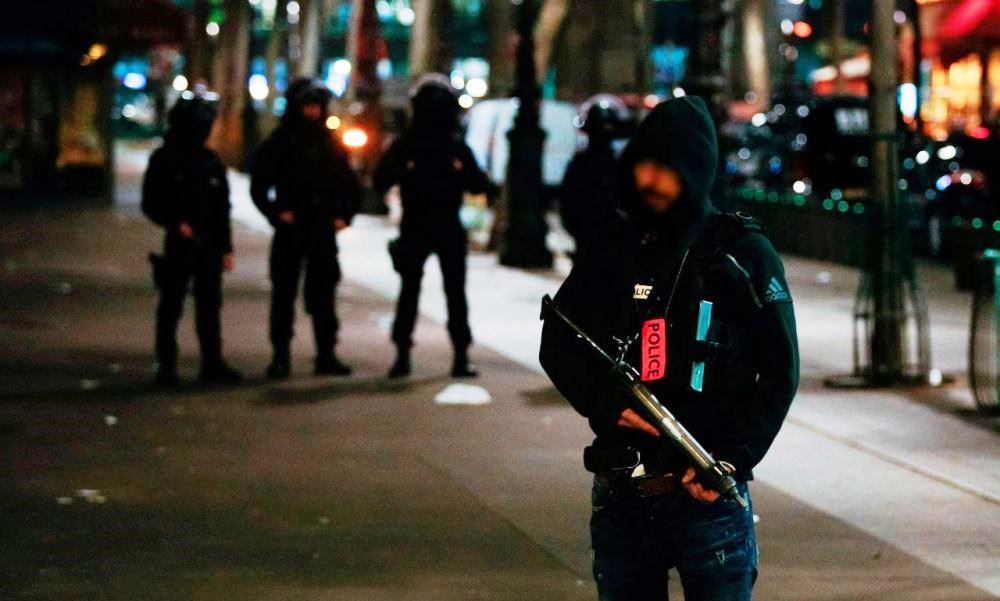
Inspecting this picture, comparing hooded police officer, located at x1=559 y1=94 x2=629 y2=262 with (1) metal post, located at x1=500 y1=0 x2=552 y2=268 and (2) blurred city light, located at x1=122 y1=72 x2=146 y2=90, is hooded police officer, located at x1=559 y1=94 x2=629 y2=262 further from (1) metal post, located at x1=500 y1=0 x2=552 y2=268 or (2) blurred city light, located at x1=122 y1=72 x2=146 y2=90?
(2) blurred city light, located at x1=122 y1=72 x2=146 y2=90

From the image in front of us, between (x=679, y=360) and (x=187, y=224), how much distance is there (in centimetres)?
807

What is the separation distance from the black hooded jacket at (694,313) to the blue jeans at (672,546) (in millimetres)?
99

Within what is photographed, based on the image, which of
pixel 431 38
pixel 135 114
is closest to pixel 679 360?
pixel 431 38

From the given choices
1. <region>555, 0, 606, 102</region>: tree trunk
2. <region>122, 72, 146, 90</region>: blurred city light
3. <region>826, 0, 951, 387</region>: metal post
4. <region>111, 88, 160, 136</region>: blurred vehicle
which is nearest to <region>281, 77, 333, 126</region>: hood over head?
<region>826, 0, 951, 387</region>: metal post

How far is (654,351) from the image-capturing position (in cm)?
413

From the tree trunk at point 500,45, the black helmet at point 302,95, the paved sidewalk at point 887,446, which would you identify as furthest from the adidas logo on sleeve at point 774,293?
the tree trunk at point 500,45

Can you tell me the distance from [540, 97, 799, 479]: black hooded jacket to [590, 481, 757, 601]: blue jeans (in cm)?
10

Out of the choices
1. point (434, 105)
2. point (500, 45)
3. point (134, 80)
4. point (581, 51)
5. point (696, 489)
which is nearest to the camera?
point (696, 489)

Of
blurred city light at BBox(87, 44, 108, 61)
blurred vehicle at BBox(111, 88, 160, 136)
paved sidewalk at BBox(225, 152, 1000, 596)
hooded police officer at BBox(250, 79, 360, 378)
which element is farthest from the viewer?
blurred vehicle at BBox(111, 88, 160, 136)

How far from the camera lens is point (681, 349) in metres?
4.12

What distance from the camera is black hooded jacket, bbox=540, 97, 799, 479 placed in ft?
13.5

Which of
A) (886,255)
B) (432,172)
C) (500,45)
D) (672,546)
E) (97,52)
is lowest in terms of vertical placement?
(886,255)

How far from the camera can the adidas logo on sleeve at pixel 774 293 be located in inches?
164

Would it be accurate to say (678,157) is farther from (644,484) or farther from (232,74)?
(232,74)
